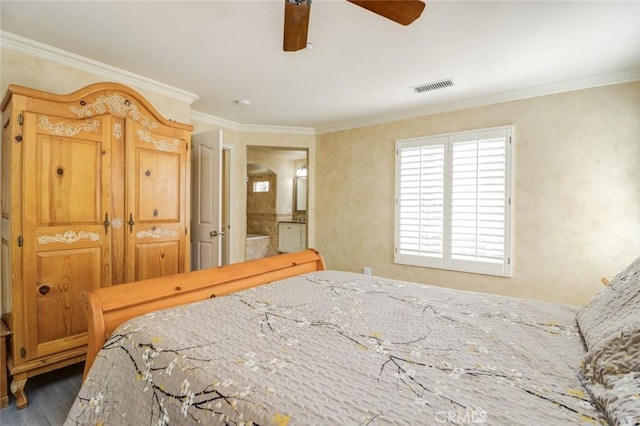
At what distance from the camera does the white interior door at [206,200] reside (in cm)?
323

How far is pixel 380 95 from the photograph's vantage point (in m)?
3.39

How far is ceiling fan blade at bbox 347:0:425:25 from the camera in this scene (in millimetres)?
1431

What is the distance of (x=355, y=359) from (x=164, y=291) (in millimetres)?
1128

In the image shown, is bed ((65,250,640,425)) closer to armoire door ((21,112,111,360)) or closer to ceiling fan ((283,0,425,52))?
armoire door ((21,112,111,360))

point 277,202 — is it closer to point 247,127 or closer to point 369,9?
point 247,127

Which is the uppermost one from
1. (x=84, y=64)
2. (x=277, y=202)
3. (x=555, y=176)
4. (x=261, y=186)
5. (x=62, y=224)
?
(x=84, y=64)

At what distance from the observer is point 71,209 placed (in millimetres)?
2121

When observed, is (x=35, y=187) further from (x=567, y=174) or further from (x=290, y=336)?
(x=567, y=174)

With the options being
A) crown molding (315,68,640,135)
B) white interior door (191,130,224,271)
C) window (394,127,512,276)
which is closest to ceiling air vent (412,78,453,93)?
crown molding (315,68,640,135)

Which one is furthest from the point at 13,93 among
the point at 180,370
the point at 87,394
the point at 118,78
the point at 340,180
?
the point at 340,180

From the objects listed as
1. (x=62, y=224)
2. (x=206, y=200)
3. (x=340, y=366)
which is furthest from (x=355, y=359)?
(x=206, y=200)

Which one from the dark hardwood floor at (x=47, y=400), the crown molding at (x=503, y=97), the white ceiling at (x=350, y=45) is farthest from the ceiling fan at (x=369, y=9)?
the dark hardwood floor at (x=47, y=400)

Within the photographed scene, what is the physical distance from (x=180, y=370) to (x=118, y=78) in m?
2.82

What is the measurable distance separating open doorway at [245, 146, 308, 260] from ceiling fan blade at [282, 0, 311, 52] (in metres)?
5.49
